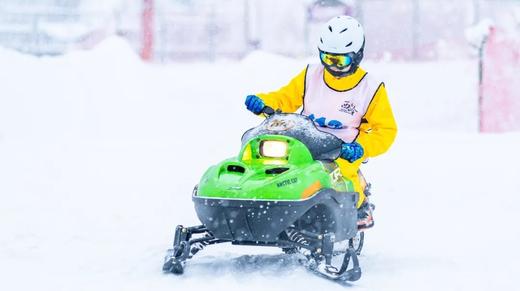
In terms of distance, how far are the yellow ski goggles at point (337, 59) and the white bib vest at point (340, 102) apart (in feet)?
0.81

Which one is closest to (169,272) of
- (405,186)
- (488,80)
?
(405,186)

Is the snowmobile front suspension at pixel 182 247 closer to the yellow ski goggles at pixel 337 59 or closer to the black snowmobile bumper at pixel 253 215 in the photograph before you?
the black snowmobile bumper at pixel 253 215

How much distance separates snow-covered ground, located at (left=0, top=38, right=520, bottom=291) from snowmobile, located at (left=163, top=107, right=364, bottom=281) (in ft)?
0.67

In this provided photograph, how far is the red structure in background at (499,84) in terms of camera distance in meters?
18.1

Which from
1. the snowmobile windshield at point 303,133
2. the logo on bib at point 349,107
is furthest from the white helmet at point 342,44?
the snowmobile windshield at point 303,133

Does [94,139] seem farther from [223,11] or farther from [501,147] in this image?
[223,11]

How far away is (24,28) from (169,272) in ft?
87.5

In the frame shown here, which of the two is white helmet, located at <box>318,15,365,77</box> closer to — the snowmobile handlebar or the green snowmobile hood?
the snowmobile handlebar

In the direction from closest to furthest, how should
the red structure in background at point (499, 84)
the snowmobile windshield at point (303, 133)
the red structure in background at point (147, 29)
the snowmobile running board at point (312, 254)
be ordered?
the snowmobile running board at point (312, 254), the snowmobile windshield at point (303, 133), the red structure in background at point (499, 84), the red structure in background at point (147, 29)

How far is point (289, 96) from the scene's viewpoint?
724 centimetres

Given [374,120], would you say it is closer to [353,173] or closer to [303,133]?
[353,173]

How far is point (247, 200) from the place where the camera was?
588 cm

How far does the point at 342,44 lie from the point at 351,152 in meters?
0.83

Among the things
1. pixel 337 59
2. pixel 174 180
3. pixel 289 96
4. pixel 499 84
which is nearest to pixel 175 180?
pixel 174 180
